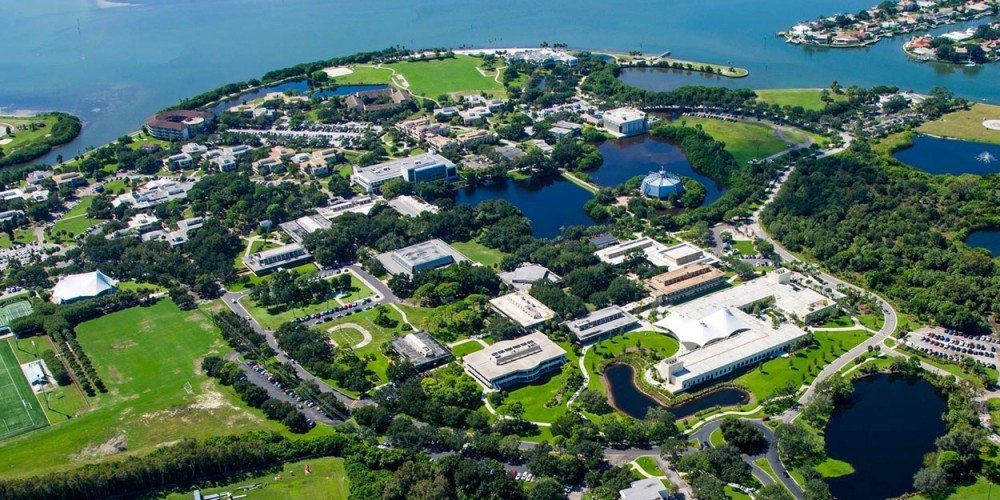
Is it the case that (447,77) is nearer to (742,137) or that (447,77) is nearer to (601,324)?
(742,137)

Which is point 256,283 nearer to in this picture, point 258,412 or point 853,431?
point 258,412

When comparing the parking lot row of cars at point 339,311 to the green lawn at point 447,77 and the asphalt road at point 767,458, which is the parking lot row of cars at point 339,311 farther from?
the green lawn at point 447,77

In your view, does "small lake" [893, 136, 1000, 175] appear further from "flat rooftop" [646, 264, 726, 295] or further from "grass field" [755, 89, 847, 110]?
"flat rooftop" [646, 264, 726, 295]

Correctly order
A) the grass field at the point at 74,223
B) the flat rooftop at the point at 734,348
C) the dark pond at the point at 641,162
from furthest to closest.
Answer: the dark pond at the point at 641,162 < the grass field at the point at 74,223 < the flat rooftop at the point at 734,348

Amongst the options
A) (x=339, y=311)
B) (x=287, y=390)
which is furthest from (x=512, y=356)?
(x=339, y=311)

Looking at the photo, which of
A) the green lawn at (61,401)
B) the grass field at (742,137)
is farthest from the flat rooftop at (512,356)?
the grass field at (742,137)

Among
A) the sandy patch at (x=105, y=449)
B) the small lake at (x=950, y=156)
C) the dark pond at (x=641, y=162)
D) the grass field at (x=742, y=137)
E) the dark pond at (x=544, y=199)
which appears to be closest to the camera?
the sandy patch at (x=105, y=449)

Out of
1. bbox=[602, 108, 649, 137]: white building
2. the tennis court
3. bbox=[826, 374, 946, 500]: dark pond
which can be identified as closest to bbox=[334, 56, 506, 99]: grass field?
bbox=[602, 108, 649, 137]: white building

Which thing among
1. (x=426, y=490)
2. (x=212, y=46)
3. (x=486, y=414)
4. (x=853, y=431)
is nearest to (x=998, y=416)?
(x=853, y=431)
